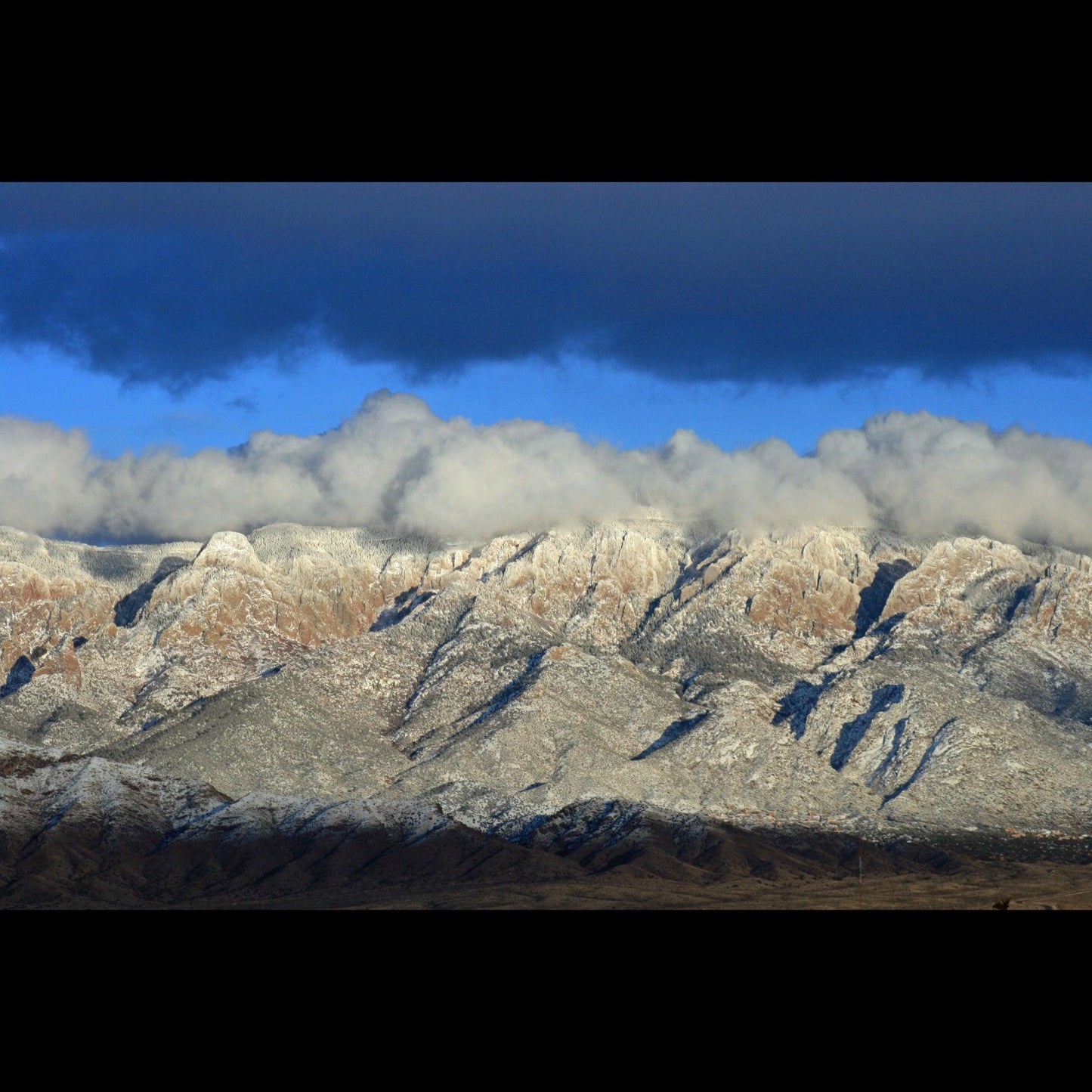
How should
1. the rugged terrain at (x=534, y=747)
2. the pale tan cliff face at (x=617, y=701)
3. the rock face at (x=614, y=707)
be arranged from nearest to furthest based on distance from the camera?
the rugged terrain at (x=534, y=747), the rock face at (x=614, y=707), the pale tan cliff face at (x=617, y=701)

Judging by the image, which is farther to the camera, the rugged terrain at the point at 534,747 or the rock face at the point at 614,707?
the rock face at the point at 614,707

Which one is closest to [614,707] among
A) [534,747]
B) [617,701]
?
[617,701]

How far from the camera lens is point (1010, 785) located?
134m

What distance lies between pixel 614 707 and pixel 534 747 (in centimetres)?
1884

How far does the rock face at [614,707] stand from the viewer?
436ft

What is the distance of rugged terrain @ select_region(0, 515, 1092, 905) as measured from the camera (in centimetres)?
10750

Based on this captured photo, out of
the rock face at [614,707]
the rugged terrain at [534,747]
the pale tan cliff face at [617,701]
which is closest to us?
the rugged terrain at [534,747]

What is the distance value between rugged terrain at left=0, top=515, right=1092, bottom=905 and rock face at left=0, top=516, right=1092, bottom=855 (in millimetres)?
411

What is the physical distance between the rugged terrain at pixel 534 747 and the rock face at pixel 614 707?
0.41m

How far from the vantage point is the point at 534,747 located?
461 ft
